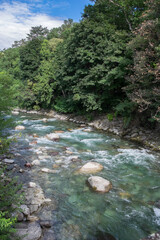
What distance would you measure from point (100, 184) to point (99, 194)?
357 millimetres

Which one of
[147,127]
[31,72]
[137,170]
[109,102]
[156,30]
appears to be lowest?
[137,170]

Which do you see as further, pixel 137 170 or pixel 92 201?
pixel 137 170

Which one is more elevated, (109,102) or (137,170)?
(109,102)

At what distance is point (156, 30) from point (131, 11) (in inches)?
272

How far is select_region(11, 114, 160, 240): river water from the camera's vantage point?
428 centimetres

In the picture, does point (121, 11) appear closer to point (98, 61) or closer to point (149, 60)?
point (98, 61)

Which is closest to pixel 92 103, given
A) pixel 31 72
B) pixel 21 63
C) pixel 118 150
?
pixel 118 150

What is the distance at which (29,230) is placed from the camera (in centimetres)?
384

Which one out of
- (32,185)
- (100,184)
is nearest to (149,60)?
(100,184)

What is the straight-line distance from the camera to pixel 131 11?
47.9 ft

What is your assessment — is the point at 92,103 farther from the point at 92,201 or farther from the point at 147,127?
the point at 92,201

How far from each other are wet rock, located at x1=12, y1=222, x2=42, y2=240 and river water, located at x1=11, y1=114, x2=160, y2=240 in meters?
0.41

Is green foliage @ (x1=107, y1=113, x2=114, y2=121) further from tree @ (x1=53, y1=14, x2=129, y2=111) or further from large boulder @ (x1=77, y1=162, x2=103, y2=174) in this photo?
large boulder @ (x1=77, y1=162, x2=103, y2=174)

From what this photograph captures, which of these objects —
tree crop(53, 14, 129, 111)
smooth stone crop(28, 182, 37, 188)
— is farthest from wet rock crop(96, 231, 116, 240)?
tree crop(53, 14, 129, 111)
